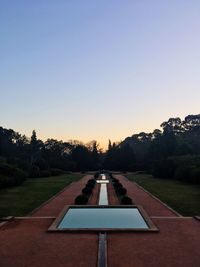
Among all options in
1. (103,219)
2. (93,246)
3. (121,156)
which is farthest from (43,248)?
(121,156)

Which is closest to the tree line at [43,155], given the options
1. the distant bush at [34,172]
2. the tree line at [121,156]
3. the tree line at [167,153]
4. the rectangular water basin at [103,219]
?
the tree line at [121,156]

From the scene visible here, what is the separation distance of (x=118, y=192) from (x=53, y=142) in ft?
222

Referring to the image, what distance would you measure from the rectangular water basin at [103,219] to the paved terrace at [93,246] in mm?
484

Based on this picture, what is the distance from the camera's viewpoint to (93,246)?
428 inches

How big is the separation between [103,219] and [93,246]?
15.2 feet

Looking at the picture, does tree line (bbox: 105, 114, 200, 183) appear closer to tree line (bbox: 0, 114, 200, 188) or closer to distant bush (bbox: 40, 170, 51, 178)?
tree line (bbox: 0, 114, 200, 188)

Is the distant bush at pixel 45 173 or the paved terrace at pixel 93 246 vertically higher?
the distant bush at pixel 45 173

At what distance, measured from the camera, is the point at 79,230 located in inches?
503

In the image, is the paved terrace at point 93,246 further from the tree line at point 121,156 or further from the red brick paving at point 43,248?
the tree line at point 121,156

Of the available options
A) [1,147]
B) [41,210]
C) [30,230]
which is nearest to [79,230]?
[30,230]

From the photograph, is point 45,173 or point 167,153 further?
point 167,153

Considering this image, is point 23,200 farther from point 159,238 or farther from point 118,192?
point 159,238

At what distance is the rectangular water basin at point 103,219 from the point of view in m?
13.4

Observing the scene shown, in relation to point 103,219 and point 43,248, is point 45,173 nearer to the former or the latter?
point 103,219
